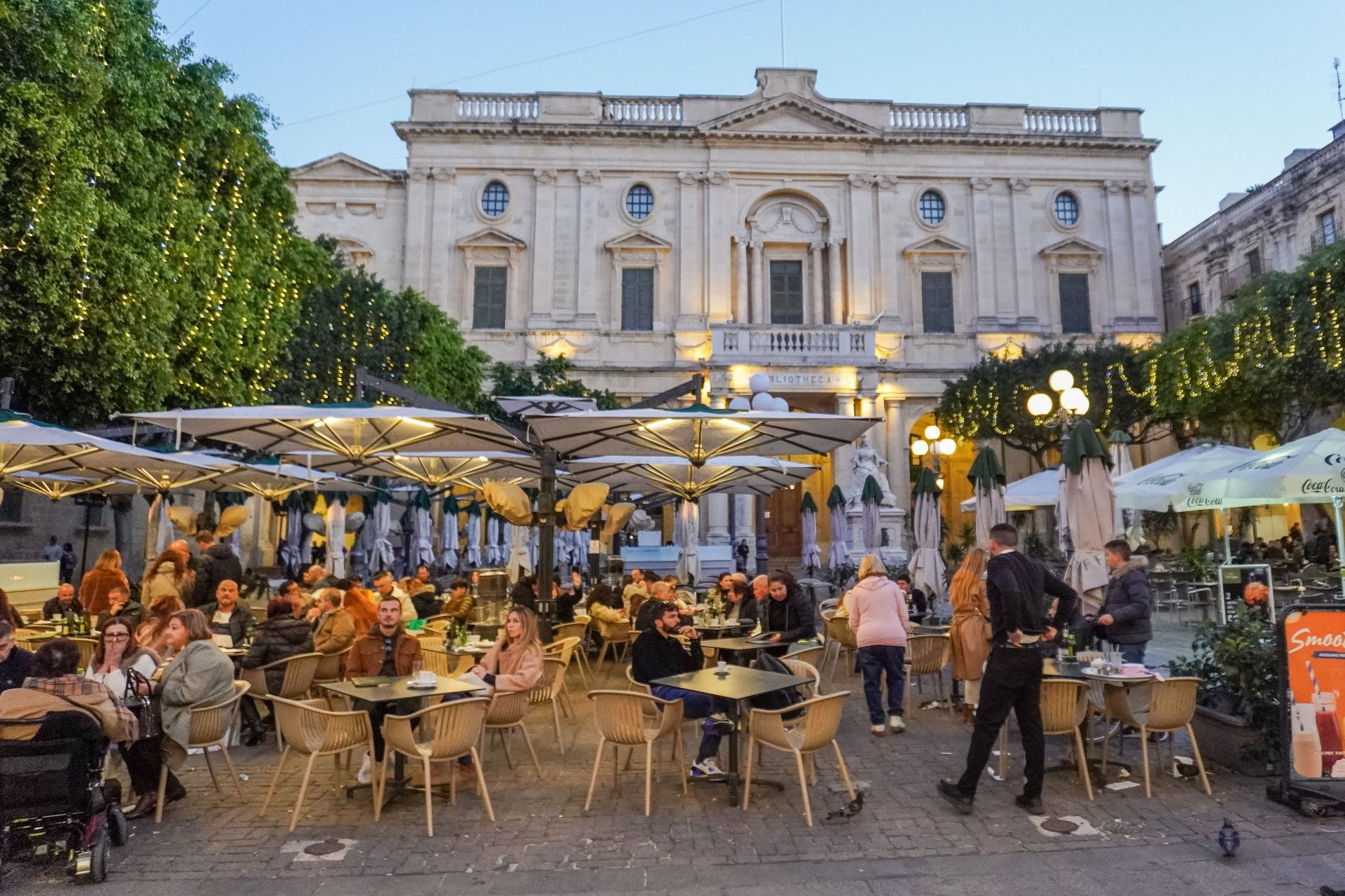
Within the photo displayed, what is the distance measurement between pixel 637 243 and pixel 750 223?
4337 millimetres

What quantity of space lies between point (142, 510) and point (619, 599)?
16585mm

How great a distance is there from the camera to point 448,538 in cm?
2288

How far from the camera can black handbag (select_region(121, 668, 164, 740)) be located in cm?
539

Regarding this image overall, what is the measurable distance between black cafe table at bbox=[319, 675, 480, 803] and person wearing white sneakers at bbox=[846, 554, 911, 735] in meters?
3.55

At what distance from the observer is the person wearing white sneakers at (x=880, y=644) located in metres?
7.63

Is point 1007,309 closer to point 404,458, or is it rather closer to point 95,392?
point 404,458

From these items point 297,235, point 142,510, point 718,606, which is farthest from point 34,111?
point 142,510

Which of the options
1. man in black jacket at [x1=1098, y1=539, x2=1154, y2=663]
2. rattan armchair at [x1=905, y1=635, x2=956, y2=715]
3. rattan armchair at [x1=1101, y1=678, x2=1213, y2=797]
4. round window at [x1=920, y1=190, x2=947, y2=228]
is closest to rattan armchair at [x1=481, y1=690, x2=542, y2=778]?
rattan armchair at [x1=905, y1=635, x2=956, y2=715]

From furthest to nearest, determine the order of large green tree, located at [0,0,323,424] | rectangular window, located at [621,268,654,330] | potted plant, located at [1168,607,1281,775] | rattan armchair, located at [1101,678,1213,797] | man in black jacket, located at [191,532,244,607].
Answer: rectangular window, located at [621,268,654,330] < man in black jacket, located at [191,532,244,607] < large green tree, located at [0,0,323,424] < potted plant, located at [1168,607,1281,775] < rattan armchair, located at [1101,678,1213,797]

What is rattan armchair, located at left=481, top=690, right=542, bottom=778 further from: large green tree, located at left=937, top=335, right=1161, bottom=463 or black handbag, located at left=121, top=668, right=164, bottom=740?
large green tree, located at left=937, top=335, right=1161, bottom=463

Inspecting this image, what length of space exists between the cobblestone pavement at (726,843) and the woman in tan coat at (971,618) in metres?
1.09

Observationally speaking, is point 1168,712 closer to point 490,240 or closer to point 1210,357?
point 1210,357

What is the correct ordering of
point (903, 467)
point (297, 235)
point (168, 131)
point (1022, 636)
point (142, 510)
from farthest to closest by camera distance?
1. point (903, 467)
2. point (142, 510)
3. point (297, 235)
4. point (168, 131)
5. point (1022, 636)

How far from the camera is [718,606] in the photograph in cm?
1124
